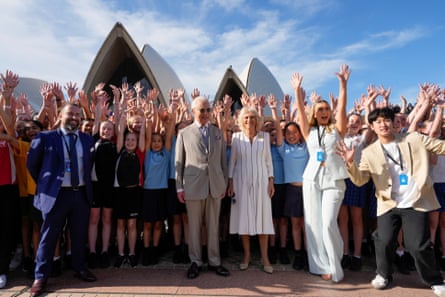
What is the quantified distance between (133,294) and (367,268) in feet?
9.33

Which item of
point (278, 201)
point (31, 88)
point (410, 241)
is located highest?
point (31, 88)

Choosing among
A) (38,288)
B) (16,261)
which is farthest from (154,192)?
(16,261)

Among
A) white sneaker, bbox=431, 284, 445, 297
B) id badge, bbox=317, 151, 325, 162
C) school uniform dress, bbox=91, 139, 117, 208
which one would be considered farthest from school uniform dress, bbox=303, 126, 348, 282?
school uniform dress, bbox=91, 139, 117, 208

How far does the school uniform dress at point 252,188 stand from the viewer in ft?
11.3

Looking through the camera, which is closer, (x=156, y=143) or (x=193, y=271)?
(x=193, y=271)

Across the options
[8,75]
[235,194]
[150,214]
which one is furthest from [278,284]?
[8,75]

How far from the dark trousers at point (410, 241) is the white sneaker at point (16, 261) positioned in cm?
451

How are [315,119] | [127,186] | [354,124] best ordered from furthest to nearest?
1. [354,124]
2. [127,186]
3. [315,119]

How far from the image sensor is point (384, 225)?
9.75 ft

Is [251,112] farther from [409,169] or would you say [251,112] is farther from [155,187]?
[409,169]

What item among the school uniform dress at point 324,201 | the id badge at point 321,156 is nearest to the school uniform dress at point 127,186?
the school uniform dress at point 324,201

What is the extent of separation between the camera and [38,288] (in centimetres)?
291

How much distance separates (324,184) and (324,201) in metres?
0.19

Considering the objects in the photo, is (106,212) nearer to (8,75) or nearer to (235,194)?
(235,194)
